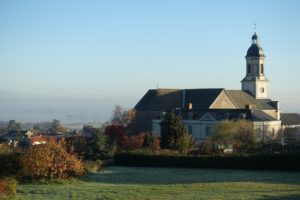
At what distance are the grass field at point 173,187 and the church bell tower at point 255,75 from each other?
43473 mm

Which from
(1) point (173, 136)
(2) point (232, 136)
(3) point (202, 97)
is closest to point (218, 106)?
(3) point (202, 97)

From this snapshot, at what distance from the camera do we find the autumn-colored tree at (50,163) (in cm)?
2916

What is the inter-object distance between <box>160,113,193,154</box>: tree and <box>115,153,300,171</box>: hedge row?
19.7ft

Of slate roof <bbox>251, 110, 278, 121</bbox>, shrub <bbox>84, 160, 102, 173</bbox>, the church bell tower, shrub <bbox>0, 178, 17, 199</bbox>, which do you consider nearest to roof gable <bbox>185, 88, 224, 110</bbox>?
slate roof <bbox>251, 110, 278, 121</bbox>

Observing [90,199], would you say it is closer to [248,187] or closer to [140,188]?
[140,188]

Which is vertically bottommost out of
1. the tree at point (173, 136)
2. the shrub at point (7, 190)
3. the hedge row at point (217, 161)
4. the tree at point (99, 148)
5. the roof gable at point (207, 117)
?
the shrub at point (7, 190)

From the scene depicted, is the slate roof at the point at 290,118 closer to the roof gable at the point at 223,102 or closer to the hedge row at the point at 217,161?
the roof gable at the point at 223,102

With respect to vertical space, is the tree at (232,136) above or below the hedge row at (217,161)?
above

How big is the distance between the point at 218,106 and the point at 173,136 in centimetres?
2402

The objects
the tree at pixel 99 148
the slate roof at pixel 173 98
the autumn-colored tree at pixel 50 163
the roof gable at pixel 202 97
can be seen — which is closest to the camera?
the autumn-colored tree at pixel 50 163

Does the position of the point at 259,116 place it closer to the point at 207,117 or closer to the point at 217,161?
the point at 207,117

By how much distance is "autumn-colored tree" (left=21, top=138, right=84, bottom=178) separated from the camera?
29156mm

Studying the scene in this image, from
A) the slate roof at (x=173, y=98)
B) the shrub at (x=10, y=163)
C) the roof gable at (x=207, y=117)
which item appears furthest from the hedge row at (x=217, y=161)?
the slate roof at (x=173, y=98)

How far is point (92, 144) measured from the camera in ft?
139
